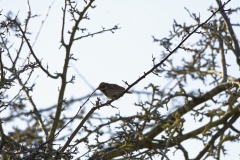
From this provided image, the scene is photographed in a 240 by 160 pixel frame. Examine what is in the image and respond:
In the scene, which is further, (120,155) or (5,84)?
(120,155)

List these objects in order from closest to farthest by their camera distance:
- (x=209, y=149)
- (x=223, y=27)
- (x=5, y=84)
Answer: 1. (x=5, y=84)
2. (x=209, y=149)
3. (x=223, y=27)

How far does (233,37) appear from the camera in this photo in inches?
336

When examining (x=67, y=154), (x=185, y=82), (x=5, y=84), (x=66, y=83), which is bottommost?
(x=67, y=154)

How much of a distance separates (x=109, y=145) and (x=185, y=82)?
2.49 m

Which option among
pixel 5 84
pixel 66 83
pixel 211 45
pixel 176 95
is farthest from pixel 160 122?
pixel 5 84

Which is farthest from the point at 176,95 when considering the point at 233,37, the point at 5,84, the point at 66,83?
the point at 5,84

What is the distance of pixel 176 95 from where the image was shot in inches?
334

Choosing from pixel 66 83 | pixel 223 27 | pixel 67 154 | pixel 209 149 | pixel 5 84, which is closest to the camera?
pixel 67 154

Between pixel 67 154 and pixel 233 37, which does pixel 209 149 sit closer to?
pixel 233 37

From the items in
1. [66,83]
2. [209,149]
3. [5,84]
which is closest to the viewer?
[5,84]

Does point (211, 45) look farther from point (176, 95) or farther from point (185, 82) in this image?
point (176, 95)

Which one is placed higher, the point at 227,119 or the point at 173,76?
the point at 173,76

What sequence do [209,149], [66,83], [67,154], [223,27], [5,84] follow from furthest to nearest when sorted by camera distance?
[223,27] → [209,149] → [66,83] → [5,84] → [67,154]

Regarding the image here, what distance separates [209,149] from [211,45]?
7.10 feet
